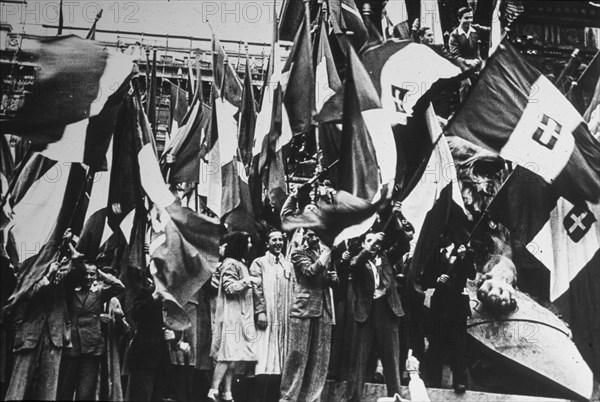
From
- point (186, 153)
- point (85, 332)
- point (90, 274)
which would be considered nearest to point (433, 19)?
point (186, 153)

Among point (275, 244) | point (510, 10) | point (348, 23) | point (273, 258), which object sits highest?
point (510, 10)

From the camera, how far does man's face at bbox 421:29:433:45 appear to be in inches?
355

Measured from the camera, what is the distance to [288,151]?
8461 mm

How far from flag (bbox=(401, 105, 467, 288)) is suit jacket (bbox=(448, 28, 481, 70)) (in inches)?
34.7

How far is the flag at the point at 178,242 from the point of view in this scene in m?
7.94

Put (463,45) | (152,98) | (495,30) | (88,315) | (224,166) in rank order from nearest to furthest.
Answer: (88,315) → (224,166) → (152,98) → (463,45) → (495,30)

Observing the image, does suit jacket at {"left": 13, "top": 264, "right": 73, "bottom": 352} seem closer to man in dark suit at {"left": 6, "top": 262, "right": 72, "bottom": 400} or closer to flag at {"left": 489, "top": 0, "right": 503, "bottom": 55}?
man in dark suit at {"left": 6, "top": 262, "right": 72, "bottom": 400}

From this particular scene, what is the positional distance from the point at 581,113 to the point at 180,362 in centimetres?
504

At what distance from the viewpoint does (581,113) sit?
9.23 metres

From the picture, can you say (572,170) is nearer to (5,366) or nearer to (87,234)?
(87,234)

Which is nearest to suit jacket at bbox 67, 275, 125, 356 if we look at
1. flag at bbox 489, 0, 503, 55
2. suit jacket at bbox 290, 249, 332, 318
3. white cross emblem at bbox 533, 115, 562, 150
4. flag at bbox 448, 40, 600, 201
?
suit jacket at bbox 290, 249, 332, 318

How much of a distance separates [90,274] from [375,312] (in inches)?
106

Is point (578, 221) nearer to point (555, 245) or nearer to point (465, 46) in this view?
point (555, 245)

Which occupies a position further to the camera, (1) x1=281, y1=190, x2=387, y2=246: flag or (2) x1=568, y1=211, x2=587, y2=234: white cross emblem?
(2) x1=568, y1=211, x2=587, y2=234: white cross emblem
